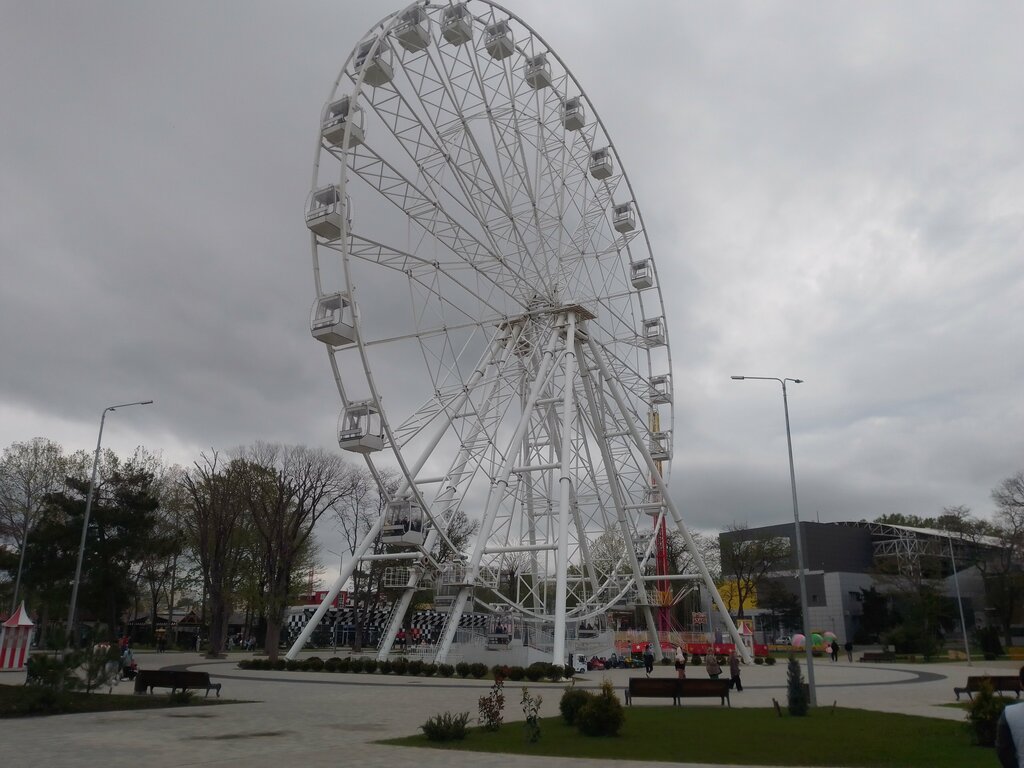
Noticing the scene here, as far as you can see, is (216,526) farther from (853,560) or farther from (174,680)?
(853,560)

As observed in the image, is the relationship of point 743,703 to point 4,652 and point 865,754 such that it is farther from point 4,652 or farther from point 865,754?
point 4,652

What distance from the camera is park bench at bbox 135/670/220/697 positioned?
21.4 meters

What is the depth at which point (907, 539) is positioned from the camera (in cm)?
8312

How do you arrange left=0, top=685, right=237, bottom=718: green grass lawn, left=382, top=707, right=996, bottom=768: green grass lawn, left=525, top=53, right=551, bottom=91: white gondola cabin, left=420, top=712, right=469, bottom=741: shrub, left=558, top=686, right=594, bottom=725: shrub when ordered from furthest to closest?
left=525, top=53, right=551, bottom=91: white gondola cabin, left=0, top=685, right=237, bottom=718: green grass lawn, left=558, top=686, right=594, bottom=725: shrub, left=420, top=712, right=469, bottom=741: shrub, left=382, top=707, right=996, bottom=768: green grass lawn

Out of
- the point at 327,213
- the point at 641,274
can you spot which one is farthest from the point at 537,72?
the point at 327,213

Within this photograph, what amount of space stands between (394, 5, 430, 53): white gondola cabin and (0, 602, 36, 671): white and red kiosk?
27345mm

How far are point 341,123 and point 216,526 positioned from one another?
33268 mm

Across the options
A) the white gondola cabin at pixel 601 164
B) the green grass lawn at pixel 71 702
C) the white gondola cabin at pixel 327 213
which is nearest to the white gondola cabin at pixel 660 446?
the white gondola cabin at pixel 601 164

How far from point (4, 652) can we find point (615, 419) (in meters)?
28.8

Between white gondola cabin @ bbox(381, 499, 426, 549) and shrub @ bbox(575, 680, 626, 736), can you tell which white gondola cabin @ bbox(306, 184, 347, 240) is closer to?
white gondola cabin @ bbox(381, 499, 426, 549)

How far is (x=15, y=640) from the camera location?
3491cm

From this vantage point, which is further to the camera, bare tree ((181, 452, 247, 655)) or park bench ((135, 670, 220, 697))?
bare tree ((181, 452, 247, 655))

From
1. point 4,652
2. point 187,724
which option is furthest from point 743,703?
point 4,652

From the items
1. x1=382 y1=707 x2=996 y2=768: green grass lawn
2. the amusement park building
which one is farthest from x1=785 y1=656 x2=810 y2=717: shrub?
the amusement park building
